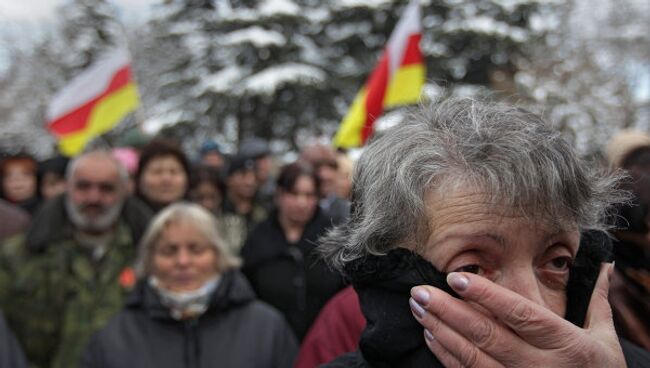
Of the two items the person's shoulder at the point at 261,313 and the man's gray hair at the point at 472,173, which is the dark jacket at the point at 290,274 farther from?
the man's gray hair at the point at 472,173

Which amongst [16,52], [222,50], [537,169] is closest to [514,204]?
[537,169]

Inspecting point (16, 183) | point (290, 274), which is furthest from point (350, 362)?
point (16, 183)

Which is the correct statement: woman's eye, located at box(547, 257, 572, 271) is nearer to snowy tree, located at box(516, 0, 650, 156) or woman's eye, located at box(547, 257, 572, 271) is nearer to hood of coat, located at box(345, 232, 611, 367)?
hood of coat, located at box(345, 232, 611, 367)

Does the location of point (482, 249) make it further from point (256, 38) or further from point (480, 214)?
point (256, 38)

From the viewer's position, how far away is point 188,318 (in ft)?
9.66

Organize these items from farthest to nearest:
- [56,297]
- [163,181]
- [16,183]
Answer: [16,183], [163,181], [56,297]

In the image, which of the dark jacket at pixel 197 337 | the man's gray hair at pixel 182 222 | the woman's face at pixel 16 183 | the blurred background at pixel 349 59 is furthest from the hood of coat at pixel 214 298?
the blurred background at pixel 349 59

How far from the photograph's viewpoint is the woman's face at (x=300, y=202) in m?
4.12

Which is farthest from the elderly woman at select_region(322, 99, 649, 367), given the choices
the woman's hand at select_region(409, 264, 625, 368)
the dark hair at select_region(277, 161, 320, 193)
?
the dark hair at select_region(277, 161, 320, 193)

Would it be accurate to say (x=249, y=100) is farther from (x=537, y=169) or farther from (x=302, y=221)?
(x=537, y=169)

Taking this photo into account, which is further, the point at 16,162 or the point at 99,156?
the point at 16,162

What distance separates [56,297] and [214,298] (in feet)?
3.59

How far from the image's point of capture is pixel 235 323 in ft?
9.82

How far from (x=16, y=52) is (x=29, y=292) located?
108 ft
